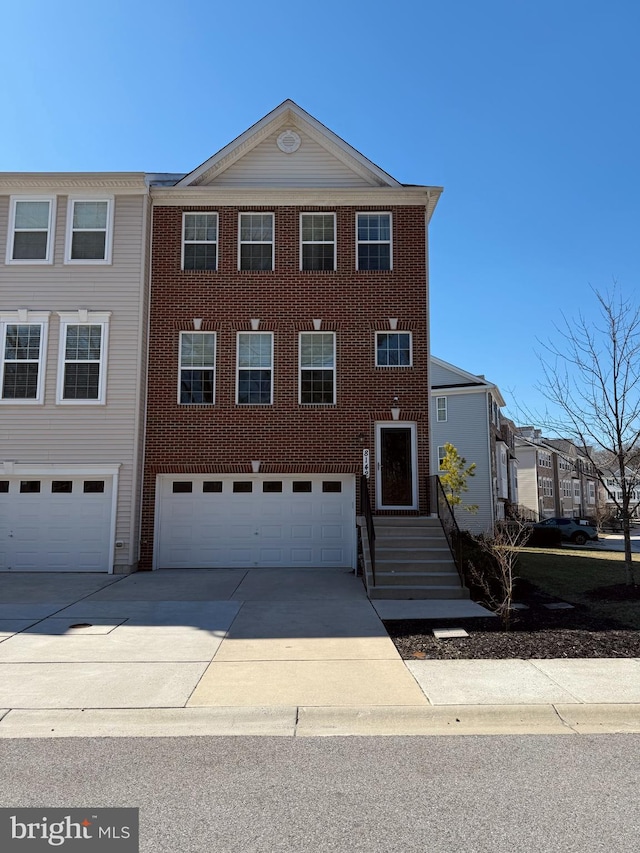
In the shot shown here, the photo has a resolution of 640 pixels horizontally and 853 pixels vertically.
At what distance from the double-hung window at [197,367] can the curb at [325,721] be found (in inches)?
395

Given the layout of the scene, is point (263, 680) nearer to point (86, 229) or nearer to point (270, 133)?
point (86, 229)

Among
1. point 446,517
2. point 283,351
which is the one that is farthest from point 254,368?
point 446,517

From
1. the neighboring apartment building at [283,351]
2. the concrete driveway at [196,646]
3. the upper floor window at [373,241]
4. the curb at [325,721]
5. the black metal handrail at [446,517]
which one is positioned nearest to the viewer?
the curb at [325,721]

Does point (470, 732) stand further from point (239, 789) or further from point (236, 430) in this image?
point (236, 430)

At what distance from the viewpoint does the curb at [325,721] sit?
5000 millimetres

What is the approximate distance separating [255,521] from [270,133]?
10.1 metres

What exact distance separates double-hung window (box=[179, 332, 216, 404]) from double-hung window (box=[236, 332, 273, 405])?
68cm

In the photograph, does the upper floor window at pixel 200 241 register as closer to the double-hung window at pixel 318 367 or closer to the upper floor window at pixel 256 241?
the upper floor window at pixel 256 241

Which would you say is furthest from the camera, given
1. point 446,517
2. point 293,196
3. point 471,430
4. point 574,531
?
point 574,531

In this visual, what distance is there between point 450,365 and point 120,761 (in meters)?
28.5

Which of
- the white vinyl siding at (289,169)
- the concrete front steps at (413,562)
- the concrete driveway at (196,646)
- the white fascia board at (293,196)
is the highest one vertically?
the white vinyl siding at (289,169)

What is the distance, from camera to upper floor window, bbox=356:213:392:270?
50.4ft

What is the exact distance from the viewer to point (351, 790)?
12.9ft

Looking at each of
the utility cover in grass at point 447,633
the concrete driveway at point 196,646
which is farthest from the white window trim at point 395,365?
the utility cover in grass at point 447,633
